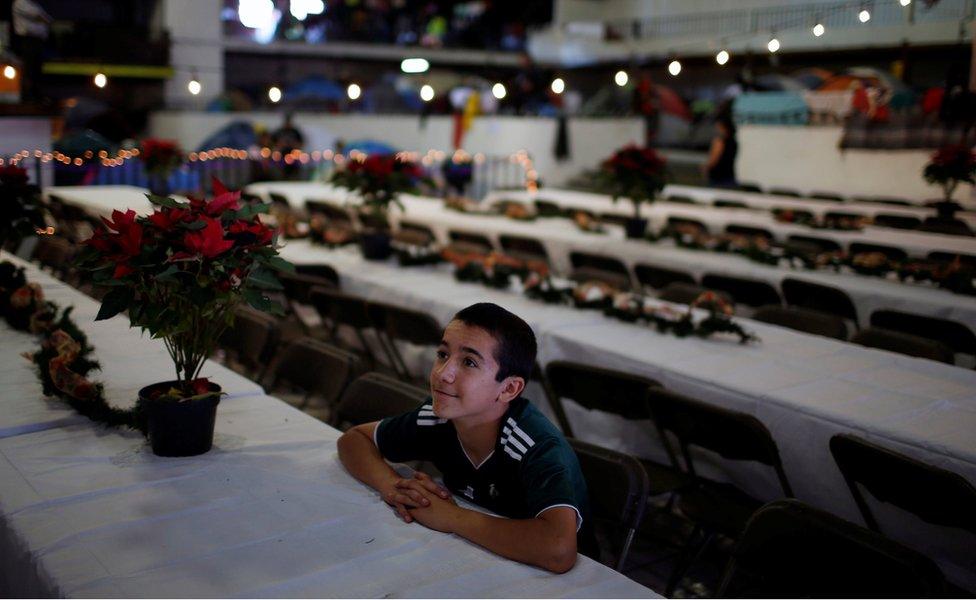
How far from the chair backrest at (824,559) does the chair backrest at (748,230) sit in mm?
6455

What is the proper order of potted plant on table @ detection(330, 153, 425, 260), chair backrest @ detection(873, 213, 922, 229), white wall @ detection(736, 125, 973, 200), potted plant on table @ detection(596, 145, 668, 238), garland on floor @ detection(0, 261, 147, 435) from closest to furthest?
garland on floor @ detection(0, 261, 147, 435) → potted plant on table @ detection(330, 153, 425, 260) → potted plant on table @ detection(596, 145, 668, 238) → chair backrest @ detection(873, 213, 922, 229) → white wall @ detection(736, 125, 973, 200)

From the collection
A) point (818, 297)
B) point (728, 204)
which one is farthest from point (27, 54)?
point (818, 297)

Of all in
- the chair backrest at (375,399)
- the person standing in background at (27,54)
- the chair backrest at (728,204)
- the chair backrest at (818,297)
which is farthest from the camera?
the chair backrest at (728,204)

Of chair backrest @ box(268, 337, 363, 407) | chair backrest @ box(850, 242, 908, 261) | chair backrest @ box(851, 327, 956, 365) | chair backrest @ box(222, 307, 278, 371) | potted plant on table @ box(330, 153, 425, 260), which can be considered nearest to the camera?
chair backrest @ box(268, 337, 363, 407)

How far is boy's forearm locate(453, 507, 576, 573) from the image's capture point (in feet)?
6.59

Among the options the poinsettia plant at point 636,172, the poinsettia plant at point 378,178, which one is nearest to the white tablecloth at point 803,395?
the poinsettia plant at point 378,178

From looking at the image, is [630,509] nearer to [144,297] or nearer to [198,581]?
[198,581]

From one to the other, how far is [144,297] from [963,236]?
312 inches

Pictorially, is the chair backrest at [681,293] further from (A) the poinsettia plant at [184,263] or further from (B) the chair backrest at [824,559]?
(A) the poinsettia plant at [184,263]

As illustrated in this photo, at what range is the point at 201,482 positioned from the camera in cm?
244

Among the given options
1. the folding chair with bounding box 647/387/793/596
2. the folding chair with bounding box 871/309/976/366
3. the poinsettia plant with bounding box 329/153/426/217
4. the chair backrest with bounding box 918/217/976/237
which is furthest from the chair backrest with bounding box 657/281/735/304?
the chair backrest with bounding box 918/217/976/237

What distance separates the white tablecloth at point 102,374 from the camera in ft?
9.46

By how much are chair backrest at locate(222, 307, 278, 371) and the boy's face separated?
6.62ft

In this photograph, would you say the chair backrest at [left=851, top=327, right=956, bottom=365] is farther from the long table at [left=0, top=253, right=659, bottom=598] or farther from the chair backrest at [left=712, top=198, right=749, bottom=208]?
the chair backrest at [left=712, top=198, right=749, bottom=208]
